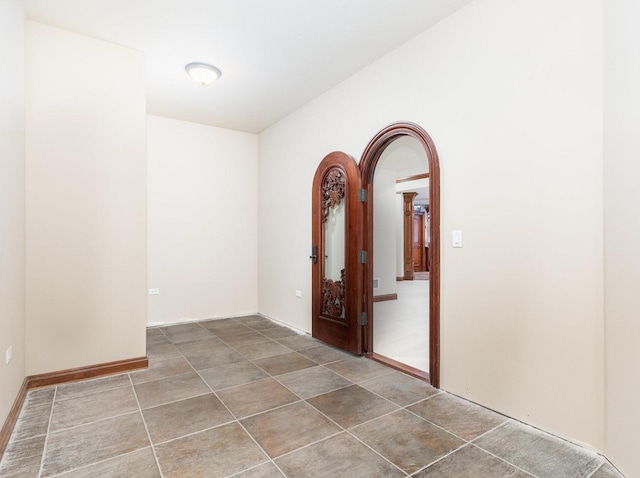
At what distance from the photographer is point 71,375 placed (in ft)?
9.06

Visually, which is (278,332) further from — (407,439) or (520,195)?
(520,195)

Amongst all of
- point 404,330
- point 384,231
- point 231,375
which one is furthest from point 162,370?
point 384,231

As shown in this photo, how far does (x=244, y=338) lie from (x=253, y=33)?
3140 millimetres

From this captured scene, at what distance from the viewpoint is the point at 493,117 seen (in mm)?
2275

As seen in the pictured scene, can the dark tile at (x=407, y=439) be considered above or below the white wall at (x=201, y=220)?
below

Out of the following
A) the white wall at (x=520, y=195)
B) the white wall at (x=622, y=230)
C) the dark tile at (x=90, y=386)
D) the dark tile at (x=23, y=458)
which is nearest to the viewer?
the white wall at (x=622, y=230)

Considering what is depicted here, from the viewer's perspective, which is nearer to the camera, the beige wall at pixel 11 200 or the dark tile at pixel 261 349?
the beige wall at pixel 11 200

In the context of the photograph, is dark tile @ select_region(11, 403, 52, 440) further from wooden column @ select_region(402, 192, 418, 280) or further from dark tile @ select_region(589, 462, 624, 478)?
wooden column @ select_region(402, 192, 418, 280)

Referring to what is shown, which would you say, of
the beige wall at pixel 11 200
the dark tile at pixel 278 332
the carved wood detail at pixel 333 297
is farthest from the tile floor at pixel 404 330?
the beige wall at pixel 11 200

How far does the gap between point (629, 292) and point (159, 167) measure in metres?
4.93

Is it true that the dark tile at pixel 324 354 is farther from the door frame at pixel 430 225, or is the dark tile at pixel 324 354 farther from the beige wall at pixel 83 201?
the beige wall at pixel 83 201

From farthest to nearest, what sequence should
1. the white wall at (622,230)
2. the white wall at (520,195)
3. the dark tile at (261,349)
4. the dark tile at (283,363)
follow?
the dark tile at (261,349) → the dark tile at (283,363) → the white wall at (520,195) → the white wall at (622,230)

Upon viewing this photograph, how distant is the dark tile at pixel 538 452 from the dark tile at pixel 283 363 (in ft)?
5.29

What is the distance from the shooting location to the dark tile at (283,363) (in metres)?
3.03
